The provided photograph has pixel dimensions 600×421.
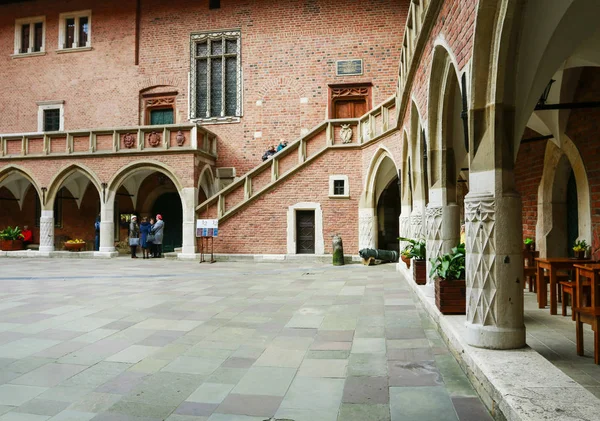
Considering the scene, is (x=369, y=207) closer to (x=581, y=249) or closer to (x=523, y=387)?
(x=581, y=249)

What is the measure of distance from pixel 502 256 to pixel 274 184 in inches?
496

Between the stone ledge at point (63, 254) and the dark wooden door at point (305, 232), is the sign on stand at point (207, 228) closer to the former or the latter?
the dark wooden door at point (305, 232)

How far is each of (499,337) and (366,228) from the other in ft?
→ 38.5

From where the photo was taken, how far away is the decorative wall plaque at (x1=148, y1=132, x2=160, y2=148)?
18.0m

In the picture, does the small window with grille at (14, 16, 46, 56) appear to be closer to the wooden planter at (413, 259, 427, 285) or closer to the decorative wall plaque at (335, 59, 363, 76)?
the decorative wall plaque at (335, 59, 363, 76)

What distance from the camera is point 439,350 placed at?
515 centimetres

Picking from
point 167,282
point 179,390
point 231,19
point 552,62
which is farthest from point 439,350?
point 231,19

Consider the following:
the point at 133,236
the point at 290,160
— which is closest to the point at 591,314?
the point at 290,160

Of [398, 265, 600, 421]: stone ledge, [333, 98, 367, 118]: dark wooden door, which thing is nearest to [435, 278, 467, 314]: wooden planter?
[398, 265, 600, 421]: stone ledge

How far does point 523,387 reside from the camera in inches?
128

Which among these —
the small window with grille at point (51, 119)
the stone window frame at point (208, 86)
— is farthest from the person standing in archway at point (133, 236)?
the small window with grille at point (51, 119)

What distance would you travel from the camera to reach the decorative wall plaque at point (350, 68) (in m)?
19.8

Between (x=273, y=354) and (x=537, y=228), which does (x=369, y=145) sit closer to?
(x=537, y=228)

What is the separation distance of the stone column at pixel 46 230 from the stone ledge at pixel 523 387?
18671 millimetres
